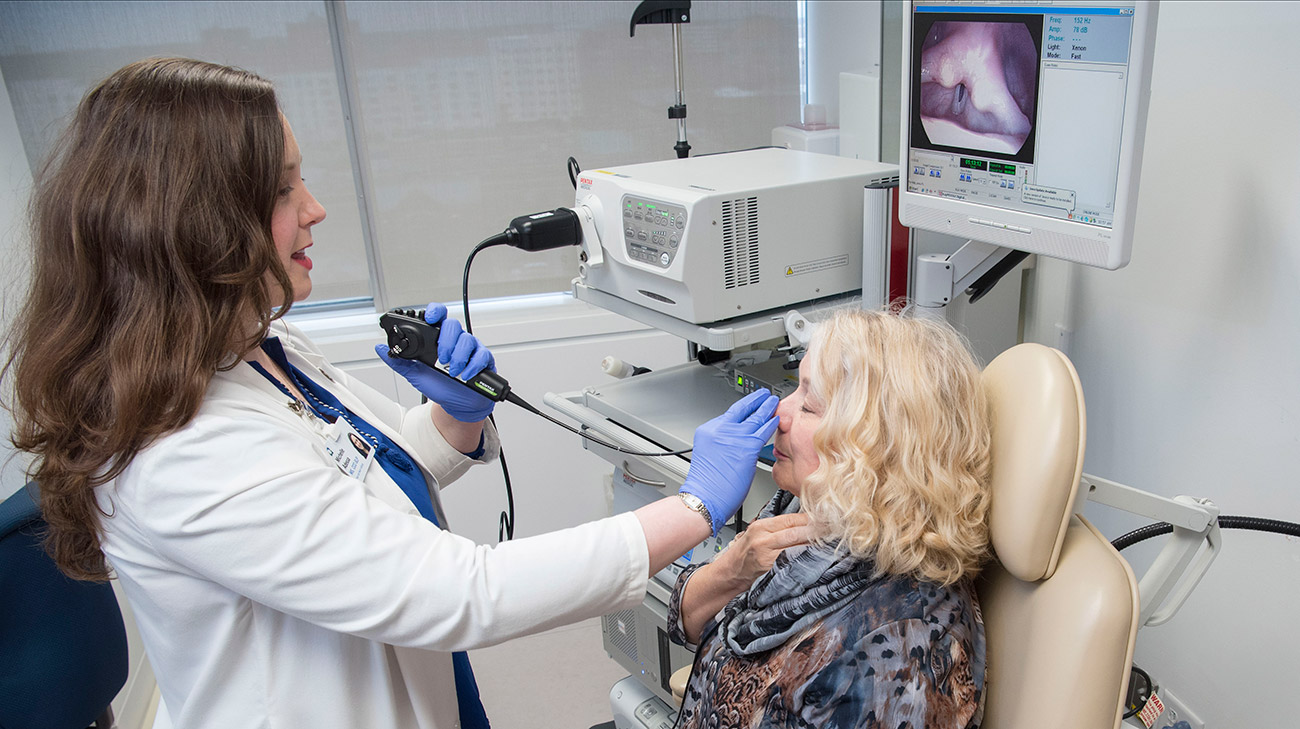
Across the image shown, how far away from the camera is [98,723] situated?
5.38 ft

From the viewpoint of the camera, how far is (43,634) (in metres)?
1.30

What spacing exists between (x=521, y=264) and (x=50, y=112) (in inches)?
55.9

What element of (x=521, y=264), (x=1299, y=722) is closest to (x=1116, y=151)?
(x=1299, y=722)

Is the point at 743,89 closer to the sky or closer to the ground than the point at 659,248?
closer to the sky

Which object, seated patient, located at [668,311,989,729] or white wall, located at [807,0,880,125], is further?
white wall, located at [807,0,880,125]

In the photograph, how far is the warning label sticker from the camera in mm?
1491

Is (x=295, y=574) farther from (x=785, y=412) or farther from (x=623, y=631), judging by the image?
(x=623, y=631)

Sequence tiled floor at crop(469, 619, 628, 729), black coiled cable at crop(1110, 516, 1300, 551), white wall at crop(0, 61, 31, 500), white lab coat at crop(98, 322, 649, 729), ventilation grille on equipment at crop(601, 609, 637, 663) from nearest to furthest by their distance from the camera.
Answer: white lab coat at crop(98, 322, 649, 729) < black coiled cable at crop(1110, 516, 1300, 551) < ventilation grille on equipment at crop(601, 609, 637, 663) < white wall at crop(0, 61, 31, 500) < tiled floor at crop(469, 619, 628, 729)

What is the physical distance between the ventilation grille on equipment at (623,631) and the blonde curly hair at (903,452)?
3.03 feet

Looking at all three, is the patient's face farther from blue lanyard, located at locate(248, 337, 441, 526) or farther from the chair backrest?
blue lanyard, located at locate(248, 337, 441, 526)

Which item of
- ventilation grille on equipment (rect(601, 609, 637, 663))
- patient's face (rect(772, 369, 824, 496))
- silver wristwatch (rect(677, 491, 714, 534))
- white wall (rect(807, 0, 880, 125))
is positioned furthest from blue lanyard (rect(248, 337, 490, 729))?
white wall (rect(807, 0, 880, 125))

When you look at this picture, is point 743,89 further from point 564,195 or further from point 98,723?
point 98,723

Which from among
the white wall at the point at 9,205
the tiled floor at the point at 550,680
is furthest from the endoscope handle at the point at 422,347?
the tiled floor at the point at 550,680

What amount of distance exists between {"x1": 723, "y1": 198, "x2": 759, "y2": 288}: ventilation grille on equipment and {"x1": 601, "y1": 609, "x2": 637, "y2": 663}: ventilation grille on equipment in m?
0.82
